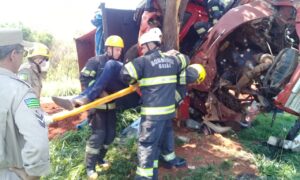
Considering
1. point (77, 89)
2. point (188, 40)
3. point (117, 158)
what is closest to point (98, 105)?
point (117, 158)

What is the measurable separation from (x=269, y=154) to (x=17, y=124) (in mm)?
4522

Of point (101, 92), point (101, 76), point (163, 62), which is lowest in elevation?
point (101, 92)

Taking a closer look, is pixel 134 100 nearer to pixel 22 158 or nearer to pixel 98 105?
pixel 98 105

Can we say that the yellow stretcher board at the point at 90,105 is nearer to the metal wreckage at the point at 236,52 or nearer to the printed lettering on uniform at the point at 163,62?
the printed lettering on uniform at the point at 163,62

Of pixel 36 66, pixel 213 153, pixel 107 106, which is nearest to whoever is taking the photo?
pixel 36 66

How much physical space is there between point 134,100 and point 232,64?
1791 mm

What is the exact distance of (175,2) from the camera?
518 cm

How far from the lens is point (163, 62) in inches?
177

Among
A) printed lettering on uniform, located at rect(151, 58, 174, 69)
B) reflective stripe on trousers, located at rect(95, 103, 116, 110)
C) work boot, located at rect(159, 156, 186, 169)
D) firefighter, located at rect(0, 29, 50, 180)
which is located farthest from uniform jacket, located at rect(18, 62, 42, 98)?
firefighter, located at rect(0, 29, 50, 180)

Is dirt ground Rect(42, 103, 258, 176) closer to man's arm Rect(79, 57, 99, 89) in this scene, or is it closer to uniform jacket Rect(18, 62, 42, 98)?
man's arm Rect(79, 57, 99, 89)

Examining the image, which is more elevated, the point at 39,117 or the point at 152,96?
the point at 39,117

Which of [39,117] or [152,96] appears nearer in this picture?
[39,117]

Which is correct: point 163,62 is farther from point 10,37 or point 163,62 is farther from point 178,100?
point 10,37

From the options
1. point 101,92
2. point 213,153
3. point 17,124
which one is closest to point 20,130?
point 17,124
